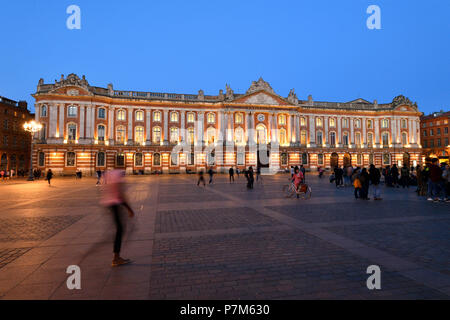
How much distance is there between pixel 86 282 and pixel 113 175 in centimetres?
184

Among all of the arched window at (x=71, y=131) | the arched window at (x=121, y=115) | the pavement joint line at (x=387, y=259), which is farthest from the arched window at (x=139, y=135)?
the pavement joint line at (x=387, y=259)

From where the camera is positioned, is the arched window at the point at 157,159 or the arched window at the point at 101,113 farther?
the arched window at the point at 157,159

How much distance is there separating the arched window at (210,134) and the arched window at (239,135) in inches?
162

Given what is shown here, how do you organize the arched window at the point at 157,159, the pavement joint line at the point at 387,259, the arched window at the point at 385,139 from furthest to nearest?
the arched window at the point at 385,139, the arched window at the point at 157,159, the pavement joint line at the point at 387,259

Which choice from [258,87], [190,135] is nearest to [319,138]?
[258,87]

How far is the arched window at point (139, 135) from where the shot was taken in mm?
44844

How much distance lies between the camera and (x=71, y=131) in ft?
134

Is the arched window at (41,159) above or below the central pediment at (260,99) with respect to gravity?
below

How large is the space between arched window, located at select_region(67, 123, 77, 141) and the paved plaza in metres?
Result: 37.0

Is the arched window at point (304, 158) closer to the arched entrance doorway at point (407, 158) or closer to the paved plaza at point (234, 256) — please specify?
the arched entrance doorway at point (407, 158)

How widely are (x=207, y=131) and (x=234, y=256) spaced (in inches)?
1698

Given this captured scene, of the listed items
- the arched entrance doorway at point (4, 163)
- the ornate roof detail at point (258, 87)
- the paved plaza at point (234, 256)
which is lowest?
the paved plaza at point (234, 256)

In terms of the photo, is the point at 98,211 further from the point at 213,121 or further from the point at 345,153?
the point at 345,153

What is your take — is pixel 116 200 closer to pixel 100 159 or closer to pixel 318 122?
pixel 100 159
